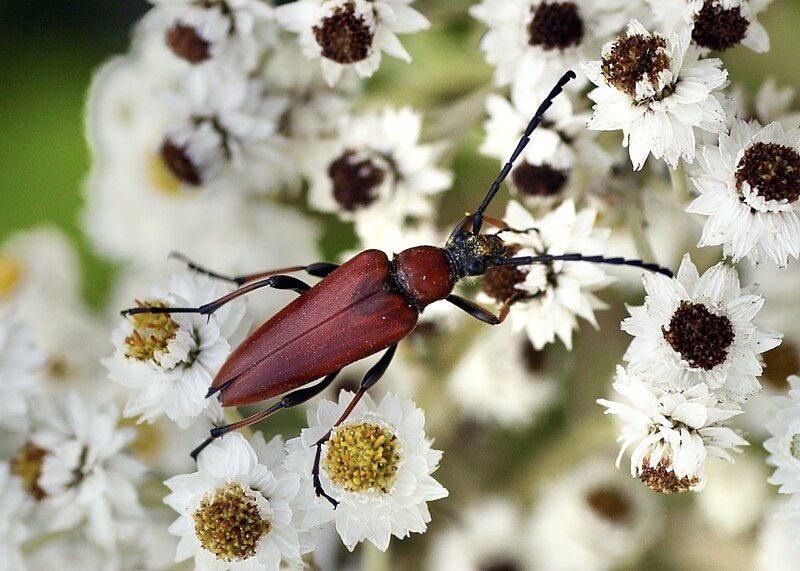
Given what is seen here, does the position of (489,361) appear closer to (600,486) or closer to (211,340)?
(600,486)

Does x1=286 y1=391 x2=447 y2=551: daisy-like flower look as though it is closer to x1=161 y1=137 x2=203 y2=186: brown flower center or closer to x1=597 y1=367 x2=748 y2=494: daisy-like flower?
x1=597 y1=367 x2=748 y2=494: daisy-like flower

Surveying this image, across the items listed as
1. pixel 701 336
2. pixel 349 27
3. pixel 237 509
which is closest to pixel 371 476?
pixel 237 509

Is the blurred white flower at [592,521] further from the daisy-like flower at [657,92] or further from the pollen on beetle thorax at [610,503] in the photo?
the daisy-like flower at [657,92]

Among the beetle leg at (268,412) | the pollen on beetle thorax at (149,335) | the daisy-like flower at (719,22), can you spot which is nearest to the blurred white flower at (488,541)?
the beetle leg at (268,412)

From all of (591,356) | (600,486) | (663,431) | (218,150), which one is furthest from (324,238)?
(663,431)

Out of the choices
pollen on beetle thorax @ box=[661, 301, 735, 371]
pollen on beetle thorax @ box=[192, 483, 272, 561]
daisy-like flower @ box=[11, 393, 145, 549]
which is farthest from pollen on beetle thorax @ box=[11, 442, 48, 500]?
pollen on beetle thorax @ box=[661, 301, 735, 371]
